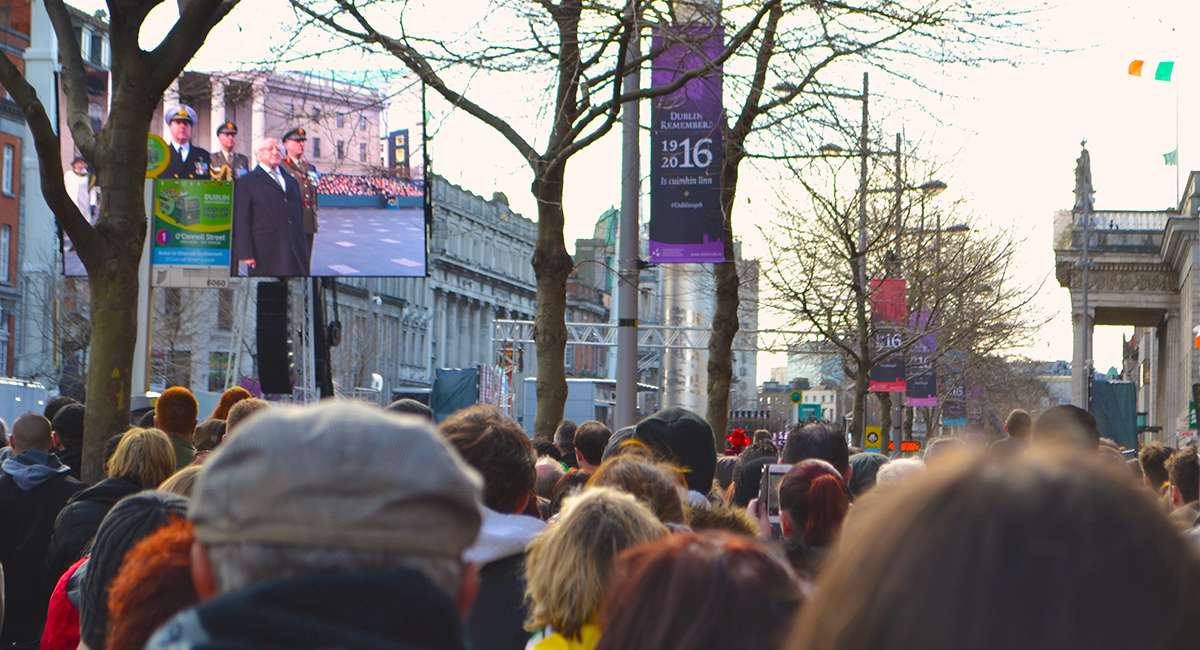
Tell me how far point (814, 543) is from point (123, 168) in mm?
5565

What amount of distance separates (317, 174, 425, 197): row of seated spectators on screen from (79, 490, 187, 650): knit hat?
21.1 m

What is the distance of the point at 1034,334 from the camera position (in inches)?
1656

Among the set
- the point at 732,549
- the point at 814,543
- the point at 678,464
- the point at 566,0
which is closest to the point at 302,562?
the point at 732,549

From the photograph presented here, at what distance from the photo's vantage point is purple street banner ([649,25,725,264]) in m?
13.2

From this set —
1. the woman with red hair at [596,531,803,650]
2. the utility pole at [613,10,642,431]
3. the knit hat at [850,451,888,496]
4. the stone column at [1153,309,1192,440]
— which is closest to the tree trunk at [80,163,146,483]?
the knit hat at [850,451,888,496]

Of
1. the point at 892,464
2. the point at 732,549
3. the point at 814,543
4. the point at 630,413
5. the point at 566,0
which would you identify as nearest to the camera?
the point at 732,549

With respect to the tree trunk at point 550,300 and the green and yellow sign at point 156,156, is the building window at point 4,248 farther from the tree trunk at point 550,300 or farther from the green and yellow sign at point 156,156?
the tree trunk at point 550,300

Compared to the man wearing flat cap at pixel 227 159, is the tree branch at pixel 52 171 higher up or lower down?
lower down

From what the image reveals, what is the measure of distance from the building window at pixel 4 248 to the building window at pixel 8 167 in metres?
1.60

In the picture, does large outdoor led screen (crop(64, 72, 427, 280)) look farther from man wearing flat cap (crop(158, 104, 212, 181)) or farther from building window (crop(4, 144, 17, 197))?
building window (crop(4, 144, 17, 197))

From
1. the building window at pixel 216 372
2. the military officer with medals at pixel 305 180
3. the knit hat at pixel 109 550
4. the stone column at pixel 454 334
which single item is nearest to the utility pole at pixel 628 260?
the knit hat at pixel 109 550

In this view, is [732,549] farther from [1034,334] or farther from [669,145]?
[1034,334]

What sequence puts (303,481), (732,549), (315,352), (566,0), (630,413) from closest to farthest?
1. (303,481)
2. (732,549)
3. (566,0)
4. (630,413)
5. (315,352)

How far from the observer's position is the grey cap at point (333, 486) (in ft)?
5.08
